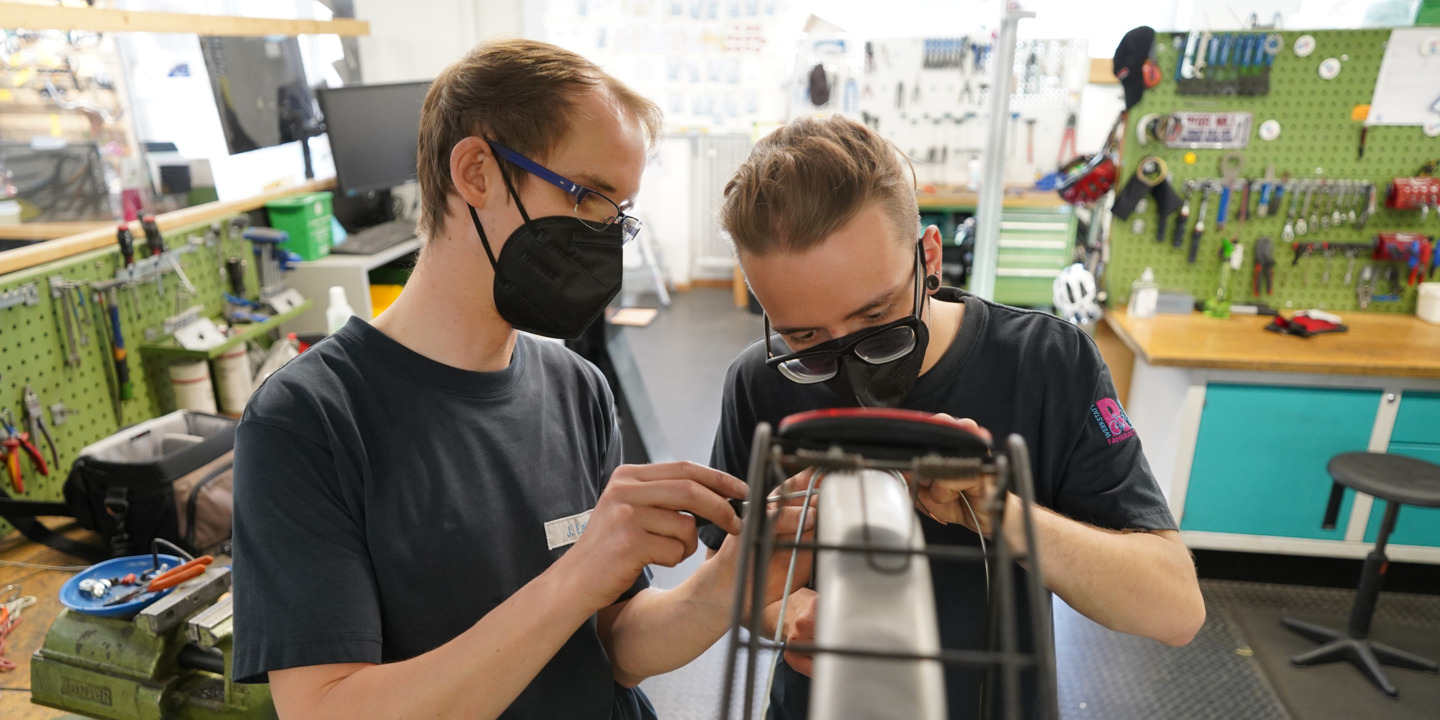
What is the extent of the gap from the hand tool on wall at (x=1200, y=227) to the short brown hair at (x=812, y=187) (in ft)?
8.72

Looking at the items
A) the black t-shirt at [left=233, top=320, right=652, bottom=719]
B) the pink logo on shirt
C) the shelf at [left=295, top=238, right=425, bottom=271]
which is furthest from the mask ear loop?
the shelf at [left=295, top=238, right=425, bottom=271]

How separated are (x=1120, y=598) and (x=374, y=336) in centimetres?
93

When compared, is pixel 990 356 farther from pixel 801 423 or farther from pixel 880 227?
pixel 801 423

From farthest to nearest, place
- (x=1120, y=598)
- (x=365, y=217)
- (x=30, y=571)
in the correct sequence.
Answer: (x=365, y=217) < (x=30, y=571) < (x=1120, y=598)

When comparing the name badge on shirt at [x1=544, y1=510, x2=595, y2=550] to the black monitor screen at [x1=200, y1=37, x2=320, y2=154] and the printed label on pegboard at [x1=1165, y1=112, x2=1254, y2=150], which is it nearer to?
the printed label on pegboard at [x1=1165, y1=112, x2=1254, y2=150]

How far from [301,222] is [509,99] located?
262 cm

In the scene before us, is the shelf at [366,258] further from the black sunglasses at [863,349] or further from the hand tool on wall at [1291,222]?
the hand tool on wall at [1291,222]

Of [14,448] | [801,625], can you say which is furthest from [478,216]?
[14,448]

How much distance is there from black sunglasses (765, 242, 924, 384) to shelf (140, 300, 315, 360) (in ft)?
7.03

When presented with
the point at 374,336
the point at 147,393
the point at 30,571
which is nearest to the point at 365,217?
the point at 147,393

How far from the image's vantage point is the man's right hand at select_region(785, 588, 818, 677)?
92 cm

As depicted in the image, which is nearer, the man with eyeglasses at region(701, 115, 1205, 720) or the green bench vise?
the man with eyeglasses at region(701, 115, 1205, 720)

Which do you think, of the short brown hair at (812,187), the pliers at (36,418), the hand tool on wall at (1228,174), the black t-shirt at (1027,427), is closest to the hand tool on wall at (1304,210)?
the hand tool on wall at (1228,174)

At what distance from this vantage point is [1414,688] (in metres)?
2.55
